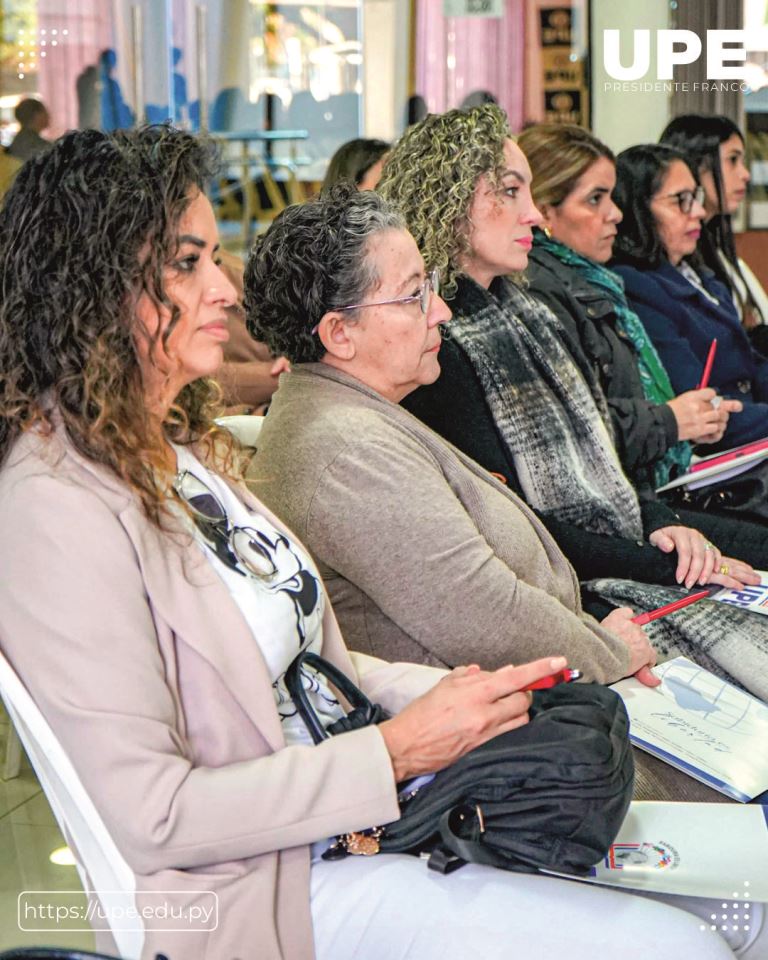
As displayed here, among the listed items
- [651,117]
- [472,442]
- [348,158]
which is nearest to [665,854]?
[472,442]

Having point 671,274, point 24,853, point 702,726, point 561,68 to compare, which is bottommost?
point 24,853

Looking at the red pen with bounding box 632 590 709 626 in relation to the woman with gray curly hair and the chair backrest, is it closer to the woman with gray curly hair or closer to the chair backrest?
the woman with gray curly hair

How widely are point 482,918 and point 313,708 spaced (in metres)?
0.32

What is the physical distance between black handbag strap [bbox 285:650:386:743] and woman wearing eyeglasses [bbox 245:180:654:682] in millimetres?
302

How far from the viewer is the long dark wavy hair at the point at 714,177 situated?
4.32 meters

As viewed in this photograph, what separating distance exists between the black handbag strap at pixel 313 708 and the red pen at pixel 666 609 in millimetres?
827

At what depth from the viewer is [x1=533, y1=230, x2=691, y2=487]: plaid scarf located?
322 centimetres

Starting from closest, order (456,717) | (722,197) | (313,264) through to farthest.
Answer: (456,717)
(313,264)
(722,197)

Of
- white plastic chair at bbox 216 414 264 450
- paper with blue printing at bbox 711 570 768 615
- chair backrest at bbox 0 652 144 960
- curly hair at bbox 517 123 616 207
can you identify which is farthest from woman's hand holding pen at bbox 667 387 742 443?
chair backrest at bbox 0 652 144 960

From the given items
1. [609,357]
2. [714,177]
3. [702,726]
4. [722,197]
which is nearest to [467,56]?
[714,177]

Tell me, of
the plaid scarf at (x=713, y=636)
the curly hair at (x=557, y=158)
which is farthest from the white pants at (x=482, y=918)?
the curly hair at (x=557, y=158)

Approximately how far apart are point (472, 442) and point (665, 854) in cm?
110

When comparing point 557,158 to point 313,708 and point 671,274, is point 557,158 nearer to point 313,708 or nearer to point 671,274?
point 671,274

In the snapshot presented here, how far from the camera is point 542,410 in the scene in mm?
2506
